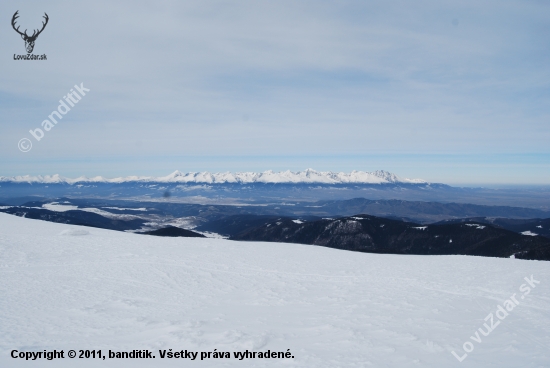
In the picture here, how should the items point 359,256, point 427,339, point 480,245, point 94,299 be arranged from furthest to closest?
point 480,245 → point 359,256 → point 94,299 → point 427,339

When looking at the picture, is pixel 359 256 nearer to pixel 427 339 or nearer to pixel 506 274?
pixel 506 274

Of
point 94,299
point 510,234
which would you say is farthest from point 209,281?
point 510,234

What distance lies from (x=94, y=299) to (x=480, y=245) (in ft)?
513

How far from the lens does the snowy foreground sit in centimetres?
925

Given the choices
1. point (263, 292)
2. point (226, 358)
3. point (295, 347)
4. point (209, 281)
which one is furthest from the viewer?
point (209, 281)

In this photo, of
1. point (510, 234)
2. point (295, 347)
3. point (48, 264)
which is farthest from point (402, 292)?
point (510, 234)

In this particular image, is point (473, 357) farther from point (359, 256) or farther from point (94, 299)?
point (359, 256)

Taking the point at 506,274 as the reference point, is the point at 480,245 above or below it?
below

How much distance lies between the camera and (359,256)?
81.1 ft

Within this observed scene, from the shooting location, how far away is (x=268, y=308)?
12.9 m

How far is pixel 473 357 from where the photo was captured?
30.4 ft

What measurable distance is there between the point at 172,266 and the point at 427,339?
45.3ft

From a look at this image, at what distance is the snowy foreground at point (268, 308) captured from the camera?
925 cm

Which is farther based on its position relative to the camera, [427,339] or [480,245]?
[480,245]
